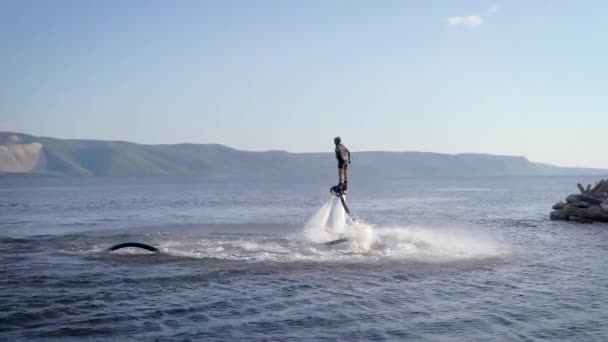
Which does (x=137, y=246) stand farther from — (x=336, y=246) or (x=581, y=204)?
(x=581, y=204)

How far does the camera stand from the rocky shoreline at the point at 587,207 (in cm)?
3794

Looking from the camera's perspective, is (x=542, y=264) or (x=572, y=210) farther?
(x=572, y=210)

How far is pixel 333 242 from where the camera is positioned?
23641mm

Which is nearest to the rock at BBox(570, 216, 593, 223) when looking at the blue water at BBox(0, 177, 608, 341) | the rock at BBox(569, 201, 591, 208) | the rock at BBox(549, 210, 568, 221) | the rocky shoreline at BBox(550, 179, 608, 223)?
the rocky shoreline at BBox(550, 179, 608, 223)

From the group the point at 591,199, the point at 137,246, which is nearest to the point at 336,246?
the point at 137,246

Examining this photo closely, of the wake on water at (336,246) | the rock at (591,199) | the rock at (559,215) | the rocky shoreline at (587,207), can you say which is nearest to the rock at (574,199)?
the rocky shoreline at (587,207)

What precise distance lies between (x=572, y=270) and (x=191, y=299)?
484 inches

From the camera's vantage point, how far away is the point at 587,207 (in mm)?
39844

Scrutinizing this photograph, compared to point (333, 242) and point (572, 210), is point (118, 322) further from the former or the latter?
point (572, 210)

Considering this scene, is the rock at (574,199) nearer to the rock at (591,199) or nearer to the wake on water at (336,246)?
the rock at (591,199)

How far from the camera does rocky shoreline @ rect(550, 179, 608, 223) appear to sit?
1494 inches

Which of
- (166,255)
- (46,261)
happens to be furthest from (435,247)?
(46,261)

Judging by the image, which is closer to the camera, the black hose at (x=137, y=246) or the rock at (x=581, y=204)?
the black hose at (x=137, y=246)

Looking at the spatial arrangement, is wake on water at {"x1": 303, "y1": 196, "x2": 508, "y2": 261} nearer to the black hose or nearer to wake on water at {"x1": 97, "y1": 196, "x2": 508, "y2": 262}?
wake on water at {"x1": 97, "y1": 196, "x2": 508, "y2": 262}
